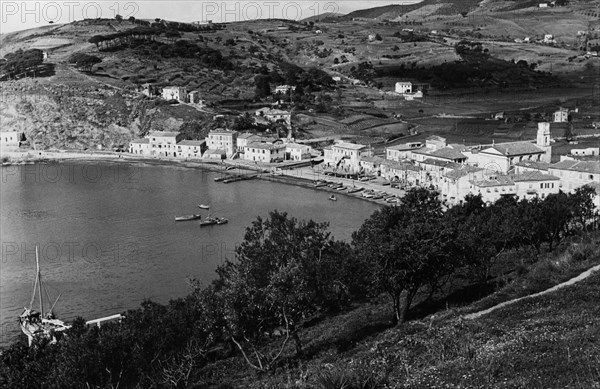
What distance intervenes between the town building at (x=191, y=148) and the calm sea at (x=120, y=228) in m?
2.69

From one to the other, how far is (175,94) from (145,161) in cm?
896

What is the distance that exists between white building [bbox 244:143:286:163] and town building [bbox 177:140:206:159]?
282 centimetres

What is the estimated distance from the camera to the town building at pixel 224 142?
110ft

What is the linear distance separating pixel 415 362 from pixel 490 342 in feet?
2.17

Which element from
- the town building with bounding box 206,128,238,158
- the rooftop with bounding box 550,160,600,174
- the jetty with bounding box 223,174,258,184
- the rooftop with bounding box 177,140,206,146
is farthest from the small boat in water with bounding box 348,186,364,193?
the rooftop with bounding box 177,140,206,146

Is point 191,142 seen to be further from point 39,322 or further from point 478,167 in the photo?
point 39,322

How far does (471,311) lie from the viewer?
7770mm

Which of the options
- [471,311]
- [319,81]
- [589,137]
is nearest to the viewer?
[471,311]

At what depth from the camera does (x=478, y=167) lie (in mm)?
23422

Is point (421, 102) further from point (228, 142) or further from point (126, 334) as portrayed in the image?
point (126, 334)

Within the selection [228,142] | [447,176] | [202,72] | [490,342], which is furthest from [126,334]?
[202,72]

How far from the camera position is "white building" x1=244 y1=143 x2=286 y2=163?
105ft

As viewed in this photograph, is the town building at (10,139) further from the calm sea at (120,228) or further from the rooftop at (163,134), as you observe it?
the rooftop at (163,134)

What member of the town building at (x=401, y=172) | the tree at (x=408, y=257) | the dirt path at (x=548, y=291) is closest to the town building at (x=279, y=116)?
the town building at (x=401, y=172)
